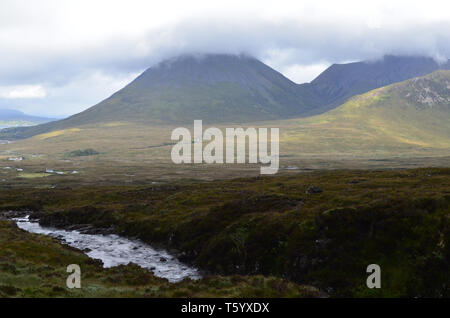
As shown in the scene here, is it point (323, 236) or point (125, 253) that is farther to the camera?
point (125, 253)

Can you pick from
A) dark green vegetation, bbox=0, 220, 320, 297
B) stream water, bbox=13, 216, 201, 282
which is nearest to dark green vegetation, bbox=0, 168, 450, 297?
stream water, bbox=13, 216, 201, 282

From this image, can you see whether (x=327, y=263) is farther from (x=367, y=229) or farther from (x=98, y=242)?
(x=98, y=242)

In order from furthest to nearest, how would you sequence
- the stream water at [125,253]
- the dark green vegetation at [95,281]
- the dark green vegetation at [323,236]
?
the stream water at [125,253] < the dark green vegetation at [323,236] < the dark green vegetation at [95,281]

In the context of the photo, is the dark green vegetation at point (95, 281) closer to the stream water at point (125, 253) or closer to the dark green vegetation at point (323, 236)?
the stream water at point (125, 253)

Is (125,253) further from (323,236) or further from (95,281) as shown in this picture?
(323,236)

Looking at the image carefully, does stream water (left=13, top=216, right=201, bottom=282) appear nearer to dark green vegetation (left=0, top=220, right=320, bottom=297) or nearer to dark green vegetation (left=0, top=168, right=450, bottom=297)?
dark green vegetation (left=0, top=168, right=450, bottom=297)

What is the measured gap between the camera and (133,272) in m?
42.5

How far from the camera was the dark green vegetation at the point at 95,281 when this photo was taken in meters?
30.3

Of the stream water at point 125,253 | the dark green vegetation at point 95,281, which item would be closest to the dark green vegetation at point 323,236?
the stream water at point 125,253

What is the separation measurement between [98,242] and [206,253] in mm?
21406

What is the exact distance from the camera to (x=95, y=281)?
37781mm

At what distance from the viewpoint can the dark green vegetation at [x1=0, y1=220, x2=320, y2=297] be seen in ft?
99.6

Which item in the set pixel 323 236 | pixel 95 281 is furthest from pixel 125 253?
pixel 323 236
